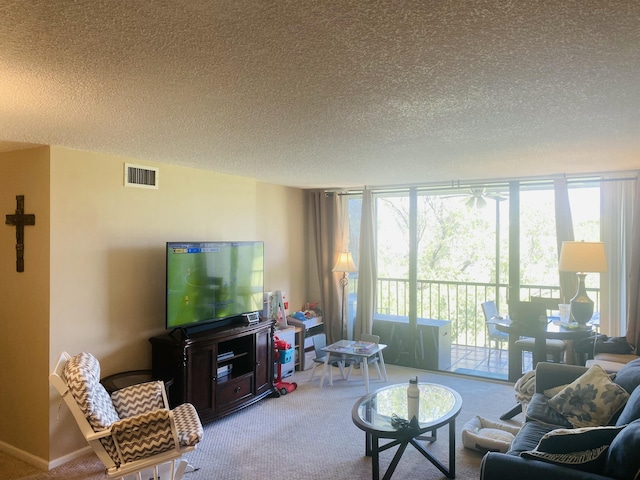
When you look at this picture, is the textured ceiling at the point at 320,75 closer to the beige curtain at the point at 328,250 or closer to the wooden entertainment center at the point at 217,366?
the wooden entertainment center at the point at 217,366

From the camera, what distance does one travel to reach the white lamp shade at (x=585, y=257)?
3.96m

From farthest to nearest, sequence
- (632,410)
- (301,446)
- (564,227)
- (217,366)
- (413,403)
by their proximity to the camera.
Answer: (564,227)
(217,366)
(301,446)
(413,403)
(632,410)

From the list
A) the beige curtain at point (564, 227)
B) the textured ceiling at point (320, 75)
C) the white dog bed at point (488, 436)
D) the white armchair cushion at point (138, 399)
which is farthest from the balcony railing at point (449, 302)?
the white armchair cushion at point (138, 399)

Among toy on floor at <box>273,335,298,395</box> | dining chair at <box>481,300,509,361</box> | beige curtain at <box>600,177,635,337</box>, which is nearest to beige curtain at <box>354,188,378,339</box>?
toy on floor at <box>273,335,298,395</box>

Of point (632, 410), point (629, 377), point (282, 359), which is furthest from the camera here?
point (282, 359)

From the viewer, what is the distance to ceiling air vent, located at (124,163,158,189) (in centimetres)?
363

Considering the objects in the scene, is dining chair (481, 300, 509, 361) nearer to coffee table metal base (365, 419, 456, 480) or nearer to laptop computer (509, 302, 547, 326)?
laptop computer (509, 302, 547, 326)

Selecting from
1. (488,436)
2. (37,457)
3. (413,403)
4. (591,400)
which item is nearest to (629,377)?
(591,400)

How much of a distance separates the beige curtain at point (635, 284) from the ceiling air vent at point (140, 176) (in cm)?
457

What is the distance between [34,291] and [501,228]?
16.4 feet

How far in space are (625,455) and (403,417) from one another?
148 centimetres

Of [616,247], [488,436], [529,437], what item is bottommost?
[488,436]

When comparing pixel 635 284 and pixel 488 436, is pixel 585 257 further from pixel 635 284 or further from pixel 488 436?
pixel 488 436

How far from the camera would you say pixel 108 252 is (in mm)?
3502
